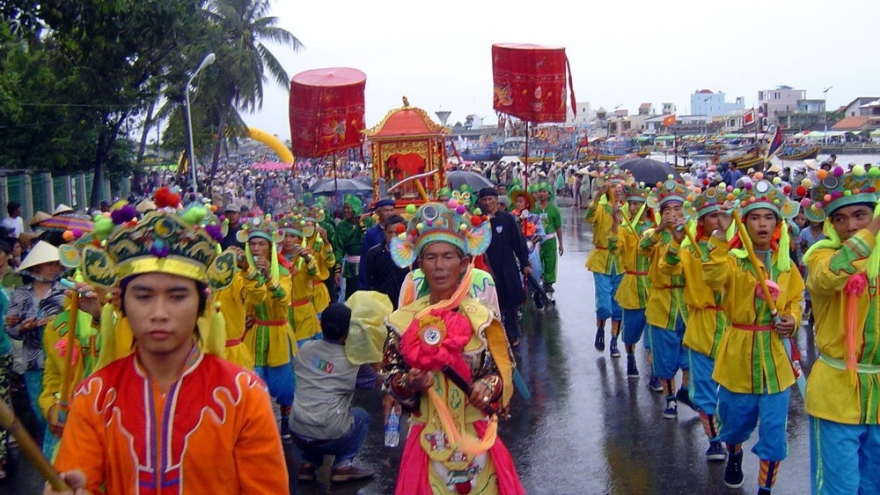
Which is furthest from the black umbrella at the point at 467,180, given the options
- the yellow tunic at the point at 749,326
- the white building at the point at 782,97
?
the white building at the point at 782,97

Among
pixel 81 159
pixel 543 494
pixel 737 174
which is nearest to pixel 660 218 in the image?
pixel 543 494

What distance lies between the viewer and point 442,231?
4668 mm

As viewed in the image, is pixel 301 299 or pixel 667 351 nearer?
pixel 667 351

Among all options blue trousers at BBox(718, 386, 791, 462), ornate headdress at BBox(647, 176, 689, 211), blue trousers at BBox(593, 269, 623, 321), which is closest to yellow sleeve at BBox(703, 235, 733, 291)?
blue trousers at BBox(718, 386, 791, 462)

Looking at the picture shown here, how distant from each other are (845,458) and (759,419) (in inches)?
46.9

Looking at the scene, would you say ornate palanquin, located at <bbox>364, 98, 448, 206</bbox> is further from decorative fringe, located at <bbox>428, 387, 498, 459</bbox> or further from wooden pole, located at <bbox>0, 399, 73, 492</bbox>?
wooden pole, located at <bbox>0, 399, 73, 492</bbox>

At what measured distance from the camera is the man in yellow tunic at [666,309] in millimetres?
8008

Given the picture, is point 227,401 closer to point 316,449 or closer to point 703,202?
point 316,449

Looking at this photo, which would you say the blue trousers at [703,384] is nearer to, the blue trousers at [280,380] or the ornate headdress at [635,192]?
the ornate headdress at [635,192]

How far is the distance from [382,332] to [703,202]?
2478 mm

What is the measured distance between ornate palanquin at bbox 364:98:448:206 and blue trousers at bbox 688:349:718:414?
9016 mm

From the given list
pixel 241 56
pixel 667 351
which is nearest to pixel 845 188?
pixel 667 351

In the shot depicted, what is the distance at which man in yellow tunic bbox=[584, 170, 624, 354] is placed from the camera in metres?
10.6

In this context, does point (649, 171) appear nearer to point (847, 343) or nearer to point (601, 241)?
point (601, 241)
